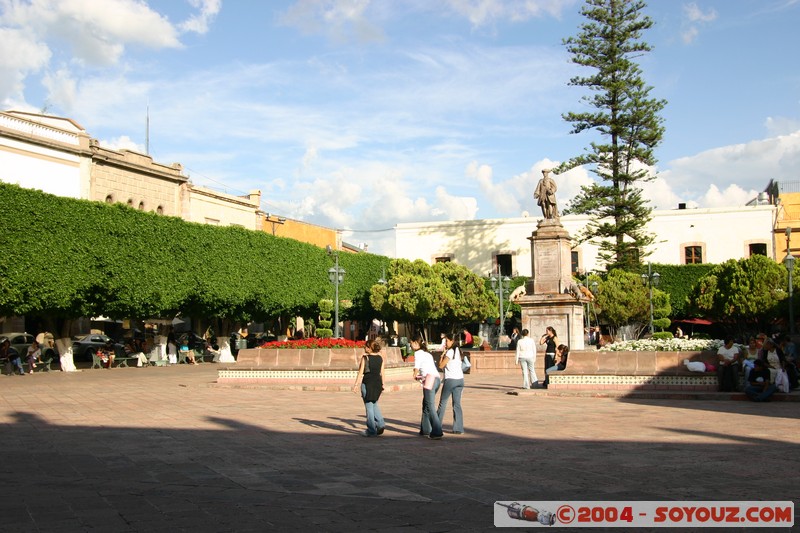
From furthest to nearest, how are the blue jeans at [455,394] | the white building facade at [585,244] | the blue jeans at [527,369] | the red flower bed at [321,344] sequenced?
the white building facade at [585,244]
the red flower bed at [321,344]
the blue jeans at [527,369]
the blue jeans at [455,394]

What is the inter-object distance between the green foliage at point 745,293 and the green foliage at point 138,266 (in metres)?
20.9

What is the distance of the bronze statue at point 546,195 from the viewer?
1062 inches

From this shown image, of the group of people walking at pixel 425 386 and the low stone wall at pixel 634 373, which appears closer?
the group of people walking at pixel 425 386

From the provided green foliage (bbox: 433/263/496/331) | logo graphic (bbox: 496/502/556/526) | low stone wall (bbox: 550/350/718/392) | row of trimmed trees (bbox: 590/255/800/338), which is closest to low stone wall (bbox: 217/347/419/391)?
low stone wall (bbox: 550/350/718/392)

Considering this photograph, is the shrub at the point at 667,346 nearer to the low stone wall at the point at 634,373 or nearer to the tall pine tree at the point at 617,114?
the low stone wall at the point at 634,373

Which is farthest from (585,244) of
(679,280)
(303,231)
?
(303,231)

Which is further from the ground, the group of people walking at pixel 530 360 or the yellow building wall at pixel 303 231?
the yellow building wall at pixel 303 231

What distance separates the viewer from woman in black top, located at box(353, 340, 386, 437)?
39.1 feet

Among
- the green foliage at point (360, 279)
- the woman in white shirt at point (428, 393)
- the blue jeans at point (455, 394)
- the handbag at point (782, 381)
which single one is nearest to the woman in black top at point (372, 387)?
the woman in white shirt at point (428, 393)

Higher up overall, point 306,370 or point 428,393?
point 428,393

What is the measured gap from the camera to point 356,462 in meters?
9.67

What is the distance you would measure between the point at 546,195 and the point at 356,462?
18.7 metres

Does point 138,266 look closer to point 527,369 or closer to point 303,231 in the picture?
point 527,369

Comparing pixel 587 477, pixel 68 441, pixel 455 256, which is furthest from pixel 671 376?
pixel 455 256
